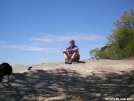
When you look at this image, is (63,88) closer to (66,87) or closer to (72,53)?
(66,87)

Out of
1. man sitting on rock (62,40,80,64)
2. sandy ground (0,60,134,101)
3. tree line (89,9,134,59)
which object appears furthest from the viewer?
tree line (89,9,134,59)

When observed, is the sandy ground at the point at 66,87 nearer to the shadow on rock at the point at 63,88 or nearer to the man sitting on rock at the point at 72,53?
the shadow on rock at the point at 63,88

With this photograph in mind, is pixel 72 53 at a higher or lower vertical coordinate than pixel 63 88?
higher

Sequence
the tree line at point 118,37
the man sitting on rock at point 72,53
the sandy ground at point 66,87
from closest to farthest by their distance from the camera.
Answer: the sandy ground at point 66,87
the man sitting on rock at point 72,53
the tree line at point 118,37

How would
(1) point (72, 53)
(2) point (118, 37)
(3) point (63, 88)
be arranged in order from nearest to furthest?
1. (3) point (63, 88)
2. (1) point (72, 53)
3. (2) point (118, 37)

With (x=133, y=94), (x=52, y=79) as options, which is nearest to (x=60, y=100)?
(x=133, y=94)

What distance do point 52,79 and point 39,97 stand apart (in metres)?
1.52

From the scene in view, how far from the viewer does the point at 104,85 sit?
4.26 meters

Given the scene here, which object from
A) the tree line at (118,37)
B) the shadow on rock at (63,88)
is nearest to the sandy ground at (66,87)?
the shadow on rock at (63,88)

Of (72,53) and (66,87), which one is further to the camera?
(72,53)

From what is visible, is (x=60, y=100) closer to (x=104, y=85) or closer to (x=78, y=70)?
(x=104, y=85)

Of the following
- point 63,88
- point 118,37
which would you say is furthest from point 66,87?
point 118,37

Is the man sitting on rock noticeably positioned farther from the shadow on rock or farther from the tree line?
the tree line

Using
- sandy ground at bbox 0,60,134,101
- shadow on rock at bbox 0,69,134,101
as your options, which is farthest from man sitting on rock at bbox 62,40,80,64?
shadow on rock at bbox 0,69,134,101
